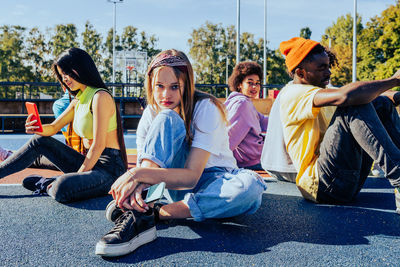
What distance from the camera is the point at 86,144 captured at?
3.66 metres

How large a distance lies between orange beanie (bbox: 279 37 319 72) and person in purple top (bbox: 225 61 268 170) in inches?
44.4

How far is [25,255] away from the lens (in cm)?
207

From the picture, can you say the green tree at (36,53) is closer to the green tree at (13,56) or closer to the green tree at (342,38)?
the green tree at (13,56)

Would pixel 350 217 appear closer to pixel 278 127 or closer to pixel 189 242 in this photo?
pixel 278 127

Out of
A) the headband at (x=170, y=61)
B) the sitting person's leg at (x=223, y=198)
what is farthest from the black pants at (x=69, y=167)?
the headband at (x=170, y=61)

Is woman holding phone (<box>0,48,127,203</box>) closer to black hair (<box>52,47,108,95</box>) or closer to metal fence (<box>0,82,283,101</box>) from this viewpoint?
black hair (<box>52,47,108,95</box>)

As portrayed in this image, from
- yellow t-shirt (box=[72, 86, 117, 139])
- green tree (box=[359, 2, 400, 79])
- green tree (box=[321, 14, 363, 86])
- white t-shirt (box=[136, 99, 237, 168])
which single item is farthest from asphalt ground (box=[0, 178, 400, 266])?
green tree (box=[321, 14, 363, 86])

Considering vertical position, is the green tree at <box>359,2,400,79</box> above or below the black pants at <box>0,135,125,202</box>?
above

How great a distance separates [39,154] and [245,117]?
86.7 inches

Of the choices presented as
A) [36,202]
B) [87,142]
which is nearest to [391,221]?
[87,142]

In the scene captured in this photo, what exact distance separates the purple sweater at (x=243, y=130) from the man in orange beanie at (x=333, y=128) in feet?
3.56

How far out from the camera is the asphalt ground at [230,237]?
78.5 inches

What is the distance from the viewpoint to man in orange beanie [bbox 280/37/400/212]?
2.52m

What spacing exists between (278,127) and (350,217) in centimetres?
102
